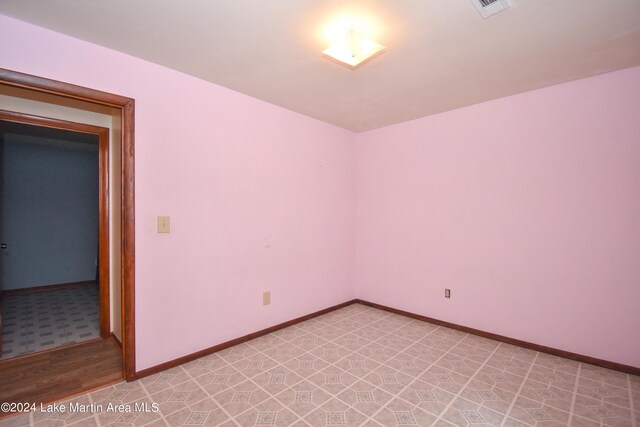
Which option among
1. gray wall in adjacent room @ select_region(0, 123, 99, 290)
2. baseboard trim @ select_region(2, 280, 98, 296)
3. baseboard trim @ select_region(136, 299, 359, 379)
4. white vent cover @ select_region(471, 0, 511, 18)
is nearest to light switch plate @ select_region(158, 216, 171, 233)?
baseboard trim @ select_region(136, 299, 359, 379)

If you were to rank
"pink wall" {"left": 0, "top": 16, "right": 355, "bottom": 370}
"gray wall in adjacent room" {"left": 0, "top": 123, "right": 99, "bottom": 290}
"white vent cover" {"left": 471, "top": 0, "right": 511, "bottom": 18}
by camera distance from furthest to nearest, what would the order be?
"gray wall in adjacent room" {"left": 0, "top": 123, "right": 99, "bottom": 290}
"pink wall" {"left": 0, "top": 16, "right": 355, "bottom": 370}
"white vent cover" {"left": 471, "top": 0, "right": 511, "bottom": 18}

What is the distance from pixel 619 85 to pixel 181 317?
409cm

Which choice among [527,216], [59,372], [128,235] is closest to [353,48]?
[128,235]

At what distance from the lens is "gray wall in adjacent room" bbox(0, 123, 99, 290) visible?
4.56 m

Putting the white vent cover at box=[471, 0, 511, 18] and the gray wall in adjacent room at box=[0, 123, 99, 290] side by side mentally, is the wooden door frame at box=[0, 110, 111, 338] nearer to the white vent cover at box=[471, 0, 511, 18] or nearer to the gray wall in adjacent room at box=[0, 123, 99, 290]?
the gray wall in adjacent room at box=[0, 123, 99, 290]

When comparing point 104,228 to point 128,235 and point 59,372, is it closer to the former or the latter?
point 128,235

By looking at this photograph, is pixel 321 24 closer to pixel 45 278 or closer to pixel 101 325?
pixel 101 325

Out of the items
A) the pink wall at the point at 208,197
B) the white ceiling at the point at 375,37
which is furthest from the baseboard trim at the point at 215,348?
the white ceiling at the point at 375,37

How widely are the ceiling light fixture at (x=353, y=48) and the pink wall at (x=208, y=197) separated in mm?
1309

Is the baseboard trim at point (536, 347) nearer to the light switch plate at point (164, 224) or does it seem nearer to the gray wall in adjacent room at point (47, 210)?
the light switch plate at point (164, 224)

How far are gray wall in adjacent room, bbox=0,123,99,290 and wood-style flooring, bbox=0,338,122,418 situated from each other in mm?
3086

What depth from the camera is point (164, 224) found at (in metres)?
2.37

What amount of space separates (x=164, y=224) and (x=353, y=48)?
6.37 feet

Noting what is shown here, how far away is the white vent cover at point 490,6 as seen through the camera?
1.58 meters
